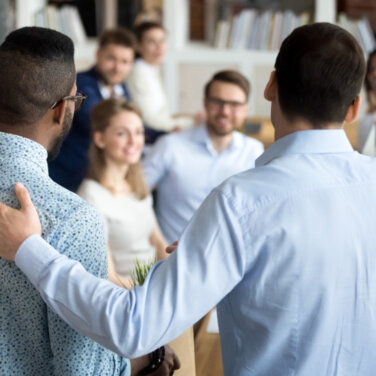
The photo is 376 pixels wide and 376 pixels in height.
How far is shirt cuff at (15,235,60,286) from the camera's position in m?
1.11

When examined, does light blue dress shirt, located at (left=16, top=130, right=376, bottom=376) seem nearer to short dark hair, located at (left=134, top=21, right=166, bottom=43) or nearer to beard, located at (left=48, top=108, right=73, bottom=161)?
beard, located at (left=48, top=108, right=73, bottom=161)

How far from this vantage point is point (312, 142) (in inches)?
45.0

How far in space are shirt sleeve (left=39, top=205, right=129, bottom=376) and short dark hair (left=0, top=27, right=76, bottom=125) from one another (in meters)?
0.23

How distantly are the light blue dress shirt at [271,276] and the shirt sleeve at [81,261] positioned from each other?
0.07m

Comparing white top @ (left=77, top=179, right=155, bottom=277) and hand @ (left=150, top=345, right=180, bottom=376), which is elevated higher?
hand @ (left=150, top=345, right=180, bottom=376)

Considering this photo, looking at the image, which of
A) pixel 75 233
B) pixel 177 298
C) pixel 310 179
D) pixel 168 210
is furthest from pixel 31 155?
pixel 168 210

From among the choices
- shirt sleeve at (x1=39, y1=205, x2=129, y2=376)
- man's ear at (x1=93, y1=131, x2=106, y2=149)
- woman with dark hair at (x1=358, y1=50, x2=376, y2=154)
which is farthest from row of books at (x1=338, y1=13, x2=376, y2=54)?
shirt sleeve at (x1=39, y1=205, x2=129, y2=376)

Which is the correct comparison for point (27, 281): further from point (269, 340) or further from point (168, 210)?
point (168, 210)

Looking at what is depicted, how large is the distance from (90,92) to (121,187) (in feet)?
3.51

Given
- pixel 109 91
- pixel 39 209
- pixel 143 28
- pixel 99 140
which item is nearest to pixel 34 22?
pixel 143 28

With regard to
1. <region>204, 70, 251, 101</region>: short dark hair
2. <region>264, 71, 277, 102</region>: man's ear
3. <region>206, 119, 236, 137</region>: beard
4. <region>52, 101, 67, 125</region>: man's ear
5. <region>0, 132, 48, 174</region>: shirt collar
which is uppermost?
<region>264, 71, 277, 102</region>: man's ear

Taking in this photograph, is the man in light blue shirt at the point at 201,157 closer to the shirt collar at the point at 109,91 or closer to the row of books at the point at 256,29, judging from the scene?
the shirt collar at the point at 109,91

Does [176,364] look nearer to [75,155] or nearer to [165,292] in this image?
[165,292]

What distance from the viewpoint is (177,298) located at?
105 cm
